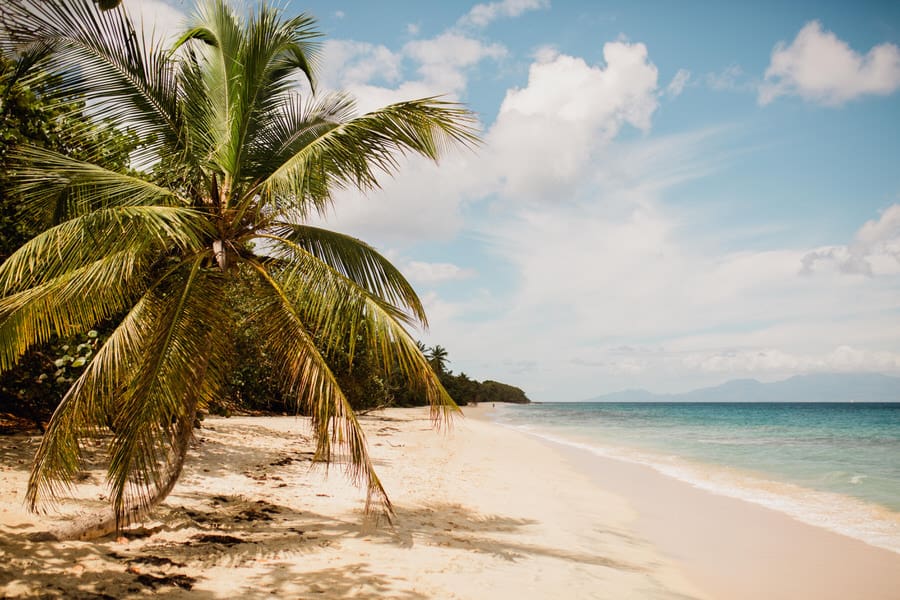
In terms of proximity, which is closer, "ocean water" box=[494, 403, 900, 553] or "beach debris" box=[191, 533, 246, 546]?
"beach debris" box=[191, 533, 246, 546]

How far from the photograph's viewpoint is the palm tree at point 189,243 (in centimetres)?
419

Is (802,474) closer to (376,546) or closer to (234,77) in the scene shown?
(376,546)

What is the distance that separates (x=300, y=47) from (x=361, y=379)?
18320 mm

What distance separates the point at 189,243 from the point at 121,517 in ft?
8.27

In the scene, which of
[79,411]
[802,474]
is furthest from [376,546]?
[802,474]

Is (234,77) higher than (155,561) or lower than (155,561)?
higher

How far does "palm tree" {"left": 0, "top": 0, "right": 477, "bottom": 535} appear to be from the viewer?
4.19 m

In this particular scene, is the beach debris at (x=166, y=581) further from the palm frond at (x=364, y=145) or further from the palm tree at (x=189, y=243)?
the palm frond at (x=364, y=145)

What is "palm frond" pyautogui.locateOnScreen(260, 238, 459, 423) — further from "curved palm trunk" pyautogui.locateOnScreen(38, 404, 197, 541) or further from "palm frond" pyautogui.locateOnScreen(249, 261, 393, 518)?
"curved palm trunk" pyautogui.locateOnScreen(38, 404, 197, 541)

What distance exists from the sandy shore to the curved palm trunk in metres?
0.13

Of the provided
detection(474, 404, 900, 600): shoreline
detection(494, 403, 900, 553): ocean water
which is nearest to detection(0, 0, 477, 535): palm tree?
detection(474, 404, 900, 600): shoreline

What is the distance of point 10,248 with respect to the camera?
271 inches

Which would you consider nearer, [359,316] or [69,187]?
[69,187]

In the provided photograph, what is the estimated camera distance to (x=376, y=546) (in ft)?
19.0
